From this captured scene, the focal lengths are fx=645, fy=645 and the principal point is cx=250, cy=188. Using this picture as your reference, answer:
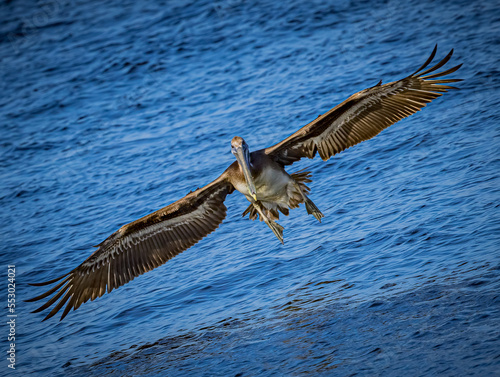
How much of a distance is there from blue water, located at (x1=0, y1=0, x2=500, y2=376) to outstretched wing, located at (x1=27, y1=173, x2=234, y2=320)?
552mm

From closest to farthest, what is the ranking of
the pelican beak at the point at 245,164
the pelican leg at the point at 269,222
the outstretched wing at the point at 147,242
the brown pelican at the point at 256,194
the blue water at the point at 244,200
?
the blue water at the point at 244,200 < the pelican beak at the point at 245,164 < the brown pelican at the point at 256,194 < the outstretched wing at the point at 147,242 < the pelican leg at the point at 269,222

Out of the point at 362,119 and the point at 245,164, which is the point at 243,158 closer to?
the point at 245,164

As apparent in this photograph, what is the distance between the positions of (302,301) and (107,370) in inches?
83.1

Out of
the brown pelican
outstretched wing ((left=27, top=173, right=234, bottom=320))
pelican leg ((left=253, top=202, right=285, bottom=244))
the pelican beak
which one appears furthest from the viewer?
pelican leg ((left=253, top=202, right=285, bottom=244))

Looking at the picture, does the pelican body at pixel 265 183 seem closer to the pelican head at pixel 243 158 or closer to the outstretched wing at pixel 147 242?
the pelican head at pixel 243 158

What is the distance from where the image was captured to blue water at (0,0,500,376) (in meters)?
6.05

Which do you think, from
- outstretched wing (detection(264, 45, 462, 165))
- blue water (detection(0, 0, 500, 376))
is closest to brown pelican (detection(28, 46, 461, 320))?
outstretched wing (detection(264, 45, 462, 165))

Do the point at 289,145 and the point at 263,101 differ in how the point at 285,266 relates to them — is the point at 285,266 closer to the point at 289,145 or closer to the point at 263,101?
the point at 289,145

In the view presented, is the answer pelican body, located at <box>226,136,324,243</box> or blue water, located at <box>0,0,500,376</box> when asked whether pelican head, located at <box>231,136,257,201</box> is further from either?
blue water, located at <box>0,0,500,376</box>

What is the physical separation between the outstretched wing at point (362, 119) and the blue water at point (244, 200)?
122 centimetres

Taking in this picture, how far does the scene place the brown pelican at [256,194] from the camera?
6883 millimetres

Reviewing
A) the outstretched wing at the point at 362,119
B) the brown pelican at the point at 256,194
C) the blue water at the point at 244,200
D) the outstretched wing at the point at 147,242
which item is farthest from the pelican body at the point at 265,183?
the blue water at the point at 244,200

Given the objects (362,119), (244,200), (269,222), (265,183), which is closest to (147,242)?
(269,222)

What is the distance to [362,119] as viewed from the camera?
23.4 ft
